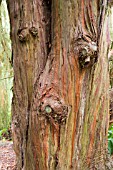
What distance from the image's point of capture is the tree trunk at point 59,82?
4.93 feet

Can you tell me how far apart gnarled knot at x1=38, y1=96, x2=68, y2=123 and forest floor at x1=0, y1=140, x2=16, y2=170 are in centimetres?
187

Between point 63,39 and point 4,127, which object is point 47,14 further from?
point 4,127

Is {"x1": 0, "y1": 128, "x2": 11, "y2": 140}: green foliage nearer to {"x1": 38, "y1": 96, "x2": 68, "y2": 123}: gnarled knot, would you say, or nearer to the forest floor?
the forest floor

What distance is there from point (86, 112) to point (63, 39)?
530 millimetres

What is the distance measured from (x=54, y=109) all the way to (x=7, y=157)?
2.70 m

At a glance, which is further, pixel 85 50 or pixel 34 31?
pixel 34 31

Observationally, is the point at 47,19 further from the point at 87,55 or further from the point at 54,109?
the point at 54,109

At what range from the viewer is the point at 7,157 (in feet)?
12.6

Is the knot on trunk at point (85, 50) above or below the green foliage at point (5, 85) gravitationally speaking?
above

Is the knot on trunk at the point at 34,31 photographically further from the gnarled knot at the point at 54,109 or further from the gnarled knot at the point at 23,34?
the gnarled knot at the point at 54,109

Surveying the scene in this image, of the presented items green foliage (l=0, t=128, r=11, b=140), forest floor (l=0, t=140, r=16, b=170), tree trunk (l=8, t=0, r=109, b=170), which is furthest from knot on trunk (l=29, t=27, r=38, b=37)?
green foliage (l=0, t=128, r=11, b=140)

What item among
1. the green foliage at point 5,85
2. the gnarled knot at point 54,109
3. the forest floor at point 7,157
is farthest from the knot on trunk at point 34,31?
the green foliage at point 5,85

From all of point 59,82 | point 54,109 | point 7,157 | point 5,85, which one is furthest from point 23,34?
point 5,85

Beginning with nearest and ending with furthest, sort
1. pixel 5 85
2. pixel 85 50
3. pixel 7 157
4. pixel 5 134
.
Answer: pixel 85 50 → pixel 7 157 → pixel 5 85 → pixel 5 134
